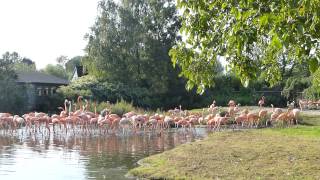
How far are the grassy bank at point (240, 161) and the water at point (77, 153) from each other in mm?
1151

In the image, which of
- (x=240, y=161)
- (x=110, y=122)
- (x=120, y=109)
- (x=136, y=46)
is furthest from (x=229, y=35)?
(x=136, y=46)

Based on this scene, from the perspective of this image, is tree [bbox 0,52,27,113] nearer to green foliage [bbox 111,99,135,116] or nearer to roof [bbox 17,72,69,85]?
roof [bbox 17,72,69,85]

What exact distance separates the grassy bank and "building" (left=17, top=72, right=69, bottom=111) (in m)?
34.1

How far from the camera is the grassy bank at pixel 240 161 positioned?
11094 millimetres

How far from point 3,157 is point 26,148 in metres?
2.80

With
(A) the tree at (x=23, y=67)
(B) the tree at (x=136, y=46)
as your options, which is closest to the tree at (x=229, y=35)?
(B) the tree at (x=136, y=46)

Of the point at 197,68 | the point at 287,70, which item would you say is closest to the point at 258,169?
the point at 197,68

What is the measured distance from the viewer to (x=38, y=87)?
61531 millimetres

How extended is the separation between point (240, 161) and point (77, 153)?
666cm

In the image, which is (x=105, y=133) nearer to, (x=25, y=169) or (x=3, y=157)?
(x=3, y=157)

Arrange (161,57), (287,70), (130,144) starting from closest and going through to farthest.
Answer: (130,144) → (161,57) → (287,70)

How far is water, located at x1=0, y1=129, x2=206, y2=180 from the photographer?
1298 centimetres

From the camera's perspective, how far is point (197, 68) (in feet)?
27.8

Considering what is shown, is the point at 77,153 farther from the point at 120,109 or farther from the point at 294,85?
the point at 294,85
